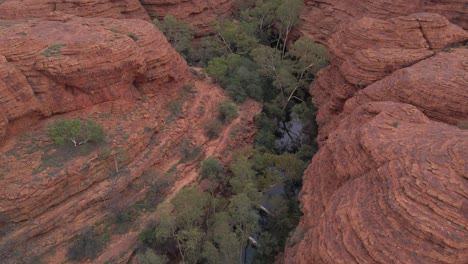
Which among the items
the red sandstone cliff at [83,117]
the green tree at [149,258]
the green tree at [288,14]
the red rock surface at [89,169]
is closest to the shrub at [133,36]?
the red sandstone cliff at [83,117]

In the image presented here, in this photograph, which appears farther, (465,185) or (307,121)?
(307,121)

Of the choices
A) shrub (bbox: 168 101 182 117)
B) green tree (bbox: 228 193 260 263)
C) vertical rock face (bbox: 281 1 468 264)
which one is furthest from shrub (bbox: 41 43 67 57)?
vertical rock face (bbox: 281 1 468 264)

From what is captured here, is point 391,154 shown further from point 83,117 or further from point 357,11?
point 357,11

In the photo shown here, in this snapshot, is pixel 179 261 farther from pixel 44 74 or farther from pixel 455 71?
pixel 455 71

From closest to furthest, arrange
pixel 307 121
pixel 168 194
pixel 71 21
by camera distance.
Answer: pixel 168 194
pixel 71 21
pixel 307 121

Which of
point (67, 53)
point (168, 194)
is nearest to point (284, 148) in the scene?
point (168, 194)

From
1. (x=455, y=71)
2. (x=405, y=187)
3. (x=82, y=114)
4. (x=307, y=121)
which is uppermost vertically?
(x=405, y=187)

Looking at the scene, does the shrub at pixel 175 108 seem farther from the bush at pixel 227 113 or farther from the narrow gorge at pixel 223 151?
the bush at pixel 227 113

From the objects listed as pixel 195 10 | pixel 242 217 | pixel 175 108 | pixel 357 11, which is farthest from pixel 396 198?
pixel 195 10
